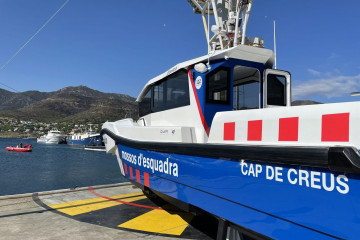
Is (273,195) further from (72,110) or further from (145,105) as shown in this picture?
(72,110)

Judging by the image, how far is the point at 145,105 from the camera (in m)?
5.94

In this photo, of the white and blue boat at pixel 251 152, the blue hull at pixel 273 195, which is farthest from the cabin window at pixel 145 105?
the blue hull at pixel 273 195

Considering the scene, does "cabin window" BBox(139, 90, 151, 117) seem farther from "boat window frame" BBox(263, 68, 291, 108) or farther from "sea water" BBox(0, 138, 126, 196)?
"sea water" BBox(0, 138, 126, 196)

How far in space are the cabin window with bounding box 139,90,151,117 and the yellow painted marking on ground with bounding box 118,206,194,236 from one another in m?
2.04

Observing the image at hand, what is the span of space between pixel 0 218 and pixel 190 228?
3.21 meters

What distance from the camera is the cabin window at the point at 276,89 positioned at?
165 inches

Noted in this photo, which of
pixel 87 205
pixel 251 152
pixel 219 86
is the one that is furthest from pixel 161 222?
pixel 251 152

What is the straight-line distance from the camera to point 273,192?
2.15 m

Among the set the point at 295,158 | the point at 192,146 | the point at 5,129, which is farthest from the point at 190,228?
the point at 5,129

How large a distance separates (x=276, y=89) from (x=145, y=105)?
2834mm

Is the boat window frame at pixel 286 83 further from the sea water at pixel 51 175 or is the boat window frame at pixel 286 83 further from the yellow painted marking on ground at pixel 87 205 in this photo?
the sea water at pixel 51 175

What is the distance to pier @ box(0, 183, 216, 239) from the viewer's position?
3.94 m

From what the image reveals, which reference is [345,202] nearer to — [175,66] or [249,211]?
[249,211]

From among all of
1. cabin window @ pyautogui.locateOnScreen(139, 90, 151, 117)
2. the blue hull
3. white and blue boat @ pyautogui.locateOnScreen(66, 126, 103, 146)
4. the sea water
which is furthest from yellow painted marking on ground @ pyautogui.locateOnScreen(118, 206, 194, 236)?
white and blue boat @ pyautogui.locateOnScreen(66, 126, 103, 146)
